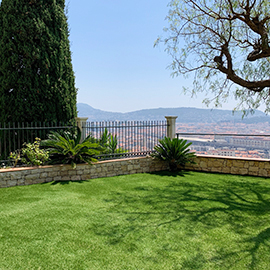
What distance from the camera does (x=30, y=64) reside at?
8.20 meters

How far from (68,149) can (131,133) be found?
99.1 inches

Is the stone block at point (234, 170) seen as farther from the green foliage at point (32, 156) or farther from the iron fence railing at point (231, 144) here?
the green foliage at point (32, 156)

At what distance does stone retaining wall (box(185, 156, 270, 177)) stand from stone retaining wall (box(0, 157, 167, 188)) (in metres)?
1.33

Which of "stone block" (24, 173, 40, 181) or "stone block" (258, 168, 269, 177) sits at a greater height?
"stone block" (24, 173, 40, 181)

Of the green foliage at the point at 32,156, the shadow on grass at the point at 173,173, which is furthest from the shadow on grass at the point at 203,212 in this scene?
the green foliage at the point at 32,156

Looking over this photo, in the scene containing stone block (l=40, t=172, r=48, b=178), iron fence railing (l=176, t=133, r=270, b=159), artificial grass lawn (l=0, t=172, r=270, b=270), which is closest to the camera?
artificial grass lawn (l=0, t=172, r=270, b=270)

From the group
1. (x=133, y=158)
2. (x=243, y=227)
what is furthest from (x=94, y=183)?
(x=243, y=227)

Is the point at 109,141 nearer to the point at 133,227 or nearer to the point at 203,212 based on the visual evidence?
the point at 203,212

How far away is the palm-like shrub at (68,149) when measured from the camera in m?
7.60

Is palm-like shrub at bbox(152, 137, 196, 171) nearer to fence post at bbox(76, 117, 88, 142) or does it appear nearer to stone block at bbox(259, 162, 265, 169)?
stone block at bbox(259, 162, 265, 169)

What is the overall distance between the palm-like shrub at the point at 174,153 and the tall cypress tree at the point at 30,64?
3.61 metres

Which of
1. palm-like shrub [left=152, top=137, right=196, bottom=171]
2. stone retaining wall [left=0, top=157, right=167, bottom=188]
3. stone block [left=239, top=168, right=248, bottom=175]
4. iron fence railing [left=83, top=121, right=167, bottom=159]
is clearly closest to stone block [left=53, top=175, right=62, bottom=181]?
stone retaining wall [left=0, top=157, right=167, bottom=188]

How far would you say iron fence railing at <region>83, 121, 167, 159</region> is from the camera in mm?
8781

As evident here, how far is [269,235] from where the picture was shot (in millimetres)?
4074
